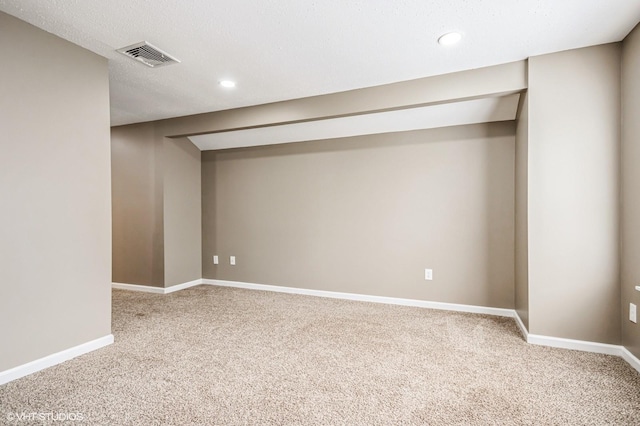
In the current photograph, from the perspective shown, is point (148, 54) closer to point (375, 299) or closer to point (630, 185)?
point (375, 299)

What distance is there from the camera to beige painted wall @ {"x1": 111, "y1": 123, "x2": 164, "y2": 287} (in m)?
4.38

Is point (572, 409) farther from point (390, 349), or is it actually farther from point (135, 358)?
point (135, 358)

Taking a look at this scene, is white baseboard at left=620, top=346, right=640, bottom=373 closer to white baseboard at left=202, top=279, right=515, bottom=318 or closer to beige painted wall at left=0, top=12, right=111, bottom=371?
white baseboard at left=202, top=279, right=515, bottom=318

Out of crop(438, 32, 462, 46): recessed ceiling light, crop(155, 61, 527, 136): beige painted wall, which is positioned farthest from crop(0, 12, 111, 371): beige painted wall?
crop(438, 32, 462, 46): recessed ceiling light

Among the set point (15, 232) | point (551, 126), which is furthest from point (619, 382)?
Answer: point (15, 232)

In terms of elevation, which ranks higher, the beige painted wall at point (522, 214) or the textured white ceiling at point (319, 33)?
the textured white ceiling at point (319, 33)

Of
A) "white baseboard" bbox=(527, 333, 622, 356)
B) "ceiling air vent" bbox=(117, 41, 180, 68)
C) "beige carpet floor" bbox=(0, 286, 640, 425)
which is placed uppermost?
"ceiling air vent" bbox=(117, 41, 180, 68)

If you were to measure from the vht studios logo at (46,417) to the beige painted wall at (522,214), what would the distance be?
3.10 meters

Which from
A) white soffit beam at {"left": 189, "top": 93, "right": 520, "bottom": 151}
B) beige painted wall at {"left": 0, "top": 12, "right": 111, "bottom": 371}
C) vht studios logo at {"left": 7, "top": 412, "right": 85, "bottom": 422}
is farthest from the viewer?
white soffit beam at {"left": 189, "top": 93, "right": 520, "bottom": 151}

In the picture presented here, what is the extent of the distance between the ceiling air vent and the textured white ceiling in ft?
0.18

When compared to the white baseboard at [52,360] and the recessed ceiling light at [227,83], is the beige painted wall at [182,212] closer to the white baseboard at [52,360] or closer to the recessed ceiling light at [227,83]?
the recessed ceiling light at [227,83]

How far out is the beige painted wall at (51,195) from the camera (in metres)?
2.08

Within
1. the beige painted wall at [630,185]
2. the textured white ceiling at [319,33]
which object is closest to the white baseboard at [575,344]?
the beige painted wall at [630,185]

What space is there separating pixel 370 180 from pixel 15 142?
10.4 ft
